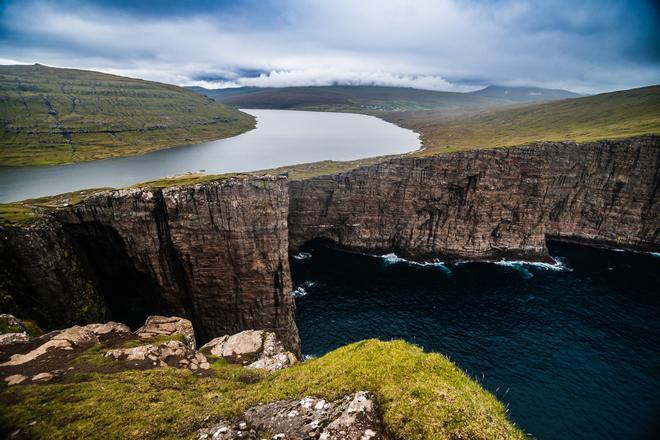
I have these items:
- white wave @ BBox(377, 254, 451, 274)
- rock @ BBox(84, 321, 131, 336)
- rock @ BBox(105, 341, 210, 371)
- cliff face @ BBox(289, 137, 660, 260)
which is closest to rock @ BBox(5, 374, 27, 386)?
rock @ BBox(105, 341, 210, 371)

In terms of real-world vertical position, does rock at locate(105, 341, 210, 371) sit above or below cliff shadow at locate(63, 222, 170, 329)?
above

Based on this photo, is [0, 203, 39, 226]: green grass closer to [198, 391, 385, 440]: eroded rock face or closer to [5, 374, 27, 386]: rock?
[5, 374, 27, 386]: rock

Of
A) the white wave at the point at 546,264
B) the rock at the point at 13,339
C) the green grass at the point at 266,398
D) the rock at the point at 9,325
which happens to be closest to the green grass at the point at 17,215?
the rock at the point at 9,325

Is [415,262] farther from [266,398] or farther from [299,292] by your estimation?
[266,398]

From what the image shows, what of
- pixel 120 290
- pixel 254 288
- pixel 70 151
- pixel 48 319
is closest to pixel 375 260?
pixel 254 288

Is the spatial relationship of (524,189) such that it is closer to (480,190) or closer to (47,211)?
(480,190)

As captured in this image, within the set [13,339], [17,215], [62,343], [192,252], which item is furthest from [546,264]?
[17,215]

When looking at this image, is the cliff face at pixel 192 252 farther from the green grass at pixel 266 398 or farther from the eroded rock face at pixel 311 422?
the eroded rock face at pixel 311 422
